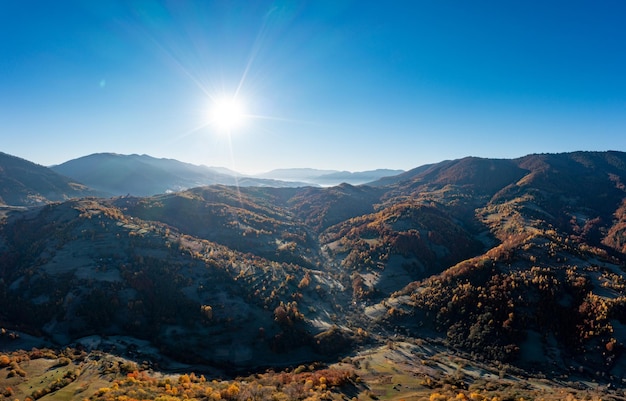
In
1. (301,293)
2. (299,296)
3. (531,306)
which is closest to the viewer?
(531,306)

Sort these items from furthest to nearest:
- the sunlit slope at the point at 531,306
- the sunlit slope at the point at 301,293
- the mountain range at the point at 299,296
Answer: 1. the sunlit slope at the point at 301,293
2. the mountain range at the point at 299,296
3. the sunlit slope at the point at 531,306

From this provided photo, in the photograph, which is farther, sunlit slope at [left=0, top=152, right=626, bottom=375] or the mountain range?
sunlit slope at [left=0, top=152, right=626, bottom=375]

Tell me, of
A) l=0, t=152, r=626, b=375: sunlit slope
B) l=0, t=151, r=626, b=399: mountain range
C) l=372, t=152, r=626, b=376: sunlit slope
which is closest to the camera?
l=372, t=152, r=626, b=376: sunlit slope

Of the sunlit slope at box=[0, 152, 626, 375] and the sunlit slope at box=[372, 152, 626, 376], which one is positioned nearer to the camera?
the sunlit slope at box=[372, 152, 626, 376]

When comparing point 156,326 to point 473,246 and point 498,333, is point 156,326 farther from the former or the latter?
point 473,246

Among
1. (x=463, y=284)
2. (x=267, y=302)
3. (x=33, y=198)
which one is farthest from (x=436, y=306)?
(x=33, y=198)

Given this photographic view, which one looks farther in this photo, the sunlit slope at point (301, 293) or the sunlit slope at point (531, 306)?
the sunlit slope at point (301, 293)

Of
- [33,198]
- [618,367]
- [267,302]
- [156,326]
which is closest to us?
[618,367]

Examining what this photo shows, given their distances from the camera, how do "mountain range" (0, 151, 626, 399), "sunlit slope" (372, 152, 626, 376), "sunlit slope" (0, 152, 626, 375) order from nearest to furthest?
"sunlit slope" (372, 152, 626, 376)
"mountain range" (0, 151, 626, 399)
"sunlit slope" (0, 152, 626, 375)

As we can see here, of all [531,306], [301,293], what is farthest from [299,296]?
[531,306]

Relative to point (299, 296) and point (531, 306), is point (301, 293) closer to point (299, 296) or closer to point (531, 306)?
point (299, 296)

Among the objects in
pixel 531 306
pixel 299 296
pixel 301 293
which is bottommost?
pixel 301 293
